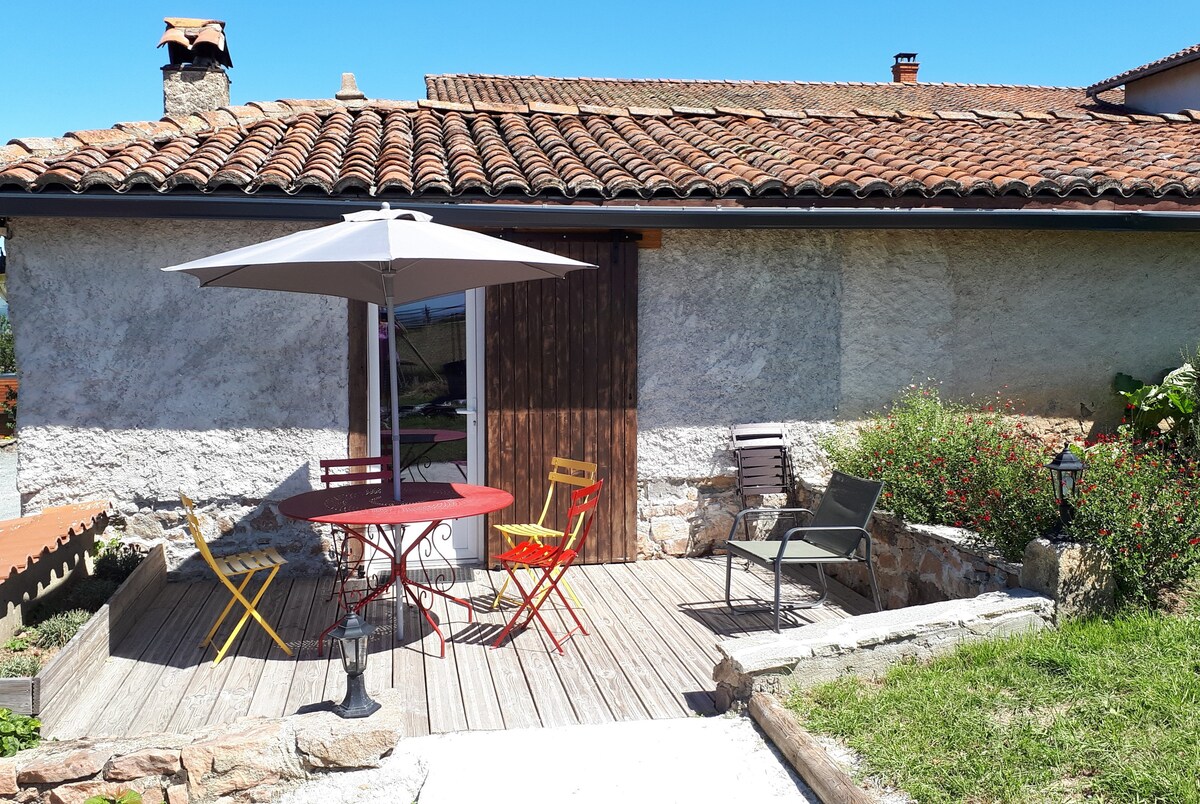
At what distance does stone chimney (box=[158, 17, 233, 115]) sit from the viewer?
9.25 metres

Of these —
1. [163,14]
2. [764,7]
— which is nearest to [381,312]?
[163,14]

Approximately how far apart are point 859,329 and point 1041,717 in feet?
12.6

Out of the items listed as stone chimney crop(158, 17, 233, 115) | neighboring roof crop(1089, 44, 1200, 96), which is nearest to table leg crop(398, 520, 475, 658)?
stone chimney crop(158, 17, 233, 115)

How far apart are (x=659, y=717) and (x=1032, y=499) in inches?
95.7

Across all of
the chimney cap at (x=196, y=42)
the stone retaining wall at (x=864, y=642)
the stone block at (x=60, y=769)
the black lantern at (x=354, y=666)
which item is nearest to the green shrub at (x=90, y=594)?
the stone block at (x=60, y=769)

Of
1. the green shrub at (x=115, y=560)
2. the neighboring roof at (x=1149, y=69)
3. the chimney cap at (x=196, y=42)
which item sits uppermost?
the neighboring roof at (x=1149, y=69)

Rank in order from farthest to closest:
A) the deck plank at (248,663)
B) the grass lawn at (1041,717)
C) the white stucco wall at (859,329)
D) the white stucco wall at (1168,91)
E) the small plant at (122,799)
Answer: the white stucco wall at (1168,91)
the white stucco wall at (859,329)
the deck plank at (248,663)
the small plant at (122,799)
the grass lawn at (1041,717)

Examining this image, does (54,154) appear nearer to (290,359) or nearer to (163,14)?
(290,359)

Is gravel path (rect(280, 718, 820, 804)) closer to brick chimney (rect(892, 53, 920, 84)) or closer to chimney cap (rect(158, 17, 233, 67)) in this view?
chimney cap (rect(158, 17, 233, 67))

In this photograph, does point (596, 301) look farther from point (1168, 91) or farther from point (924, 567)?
point (1168, 91)

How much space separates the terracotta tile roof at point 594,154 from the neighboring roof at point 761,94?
19.2 feet

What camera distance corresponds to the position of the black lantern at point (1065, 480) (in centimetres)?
467

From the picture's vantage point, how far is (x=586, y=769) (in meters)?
3.76

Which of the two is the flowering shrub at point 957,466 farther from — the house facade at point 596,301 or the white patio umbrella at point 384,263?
the white patio umbrella at point 384,263
